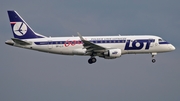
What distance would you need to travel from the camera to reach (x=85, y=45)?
3054 inches

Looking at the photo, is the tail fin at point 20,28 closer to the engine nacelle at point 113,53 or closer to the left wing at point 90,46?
the left wing at point 90,46

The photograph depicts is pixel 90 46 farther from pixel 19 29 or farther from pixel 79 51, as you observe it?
pixel 19 29

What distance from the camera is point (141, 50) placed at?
8094 centimetres

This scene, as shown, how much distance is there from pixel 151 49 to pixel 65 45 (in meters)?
14.2

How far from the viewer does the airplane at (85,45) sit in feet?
259

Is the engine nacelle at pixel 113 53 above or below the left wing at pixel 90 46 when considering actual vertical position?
below

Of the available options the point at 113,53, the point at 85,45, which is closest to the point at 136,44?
the point at 113,53

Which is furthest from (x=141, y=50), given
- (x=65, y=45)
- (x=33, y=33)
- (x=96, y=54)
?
(x=33, y=33)

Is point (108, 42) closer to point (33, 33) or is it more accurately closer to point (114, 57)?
point (114, 57)

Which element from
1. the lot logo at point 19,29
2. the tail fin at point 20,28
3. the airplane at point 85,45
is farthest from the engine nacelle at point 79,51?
the lot logo at point 19,29

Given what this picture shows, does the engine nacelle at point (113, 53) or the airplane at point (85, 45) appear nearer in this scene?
the engine nacelle at point (113, 53)

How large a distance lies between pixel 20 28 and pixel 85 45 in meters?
11.6

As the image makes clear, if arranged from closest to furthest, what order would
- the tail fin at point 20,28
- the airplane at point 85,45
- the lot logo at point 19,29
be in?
the airplane at point 85,45 < the tail fin at point 20,28 < the lot logo at point 19,29

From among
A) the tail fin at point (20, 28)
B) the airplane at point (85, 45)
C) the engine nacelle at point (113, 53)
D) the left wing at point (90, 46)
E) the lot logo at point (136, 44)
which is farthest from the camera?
the tail fin at point (20, 28)
